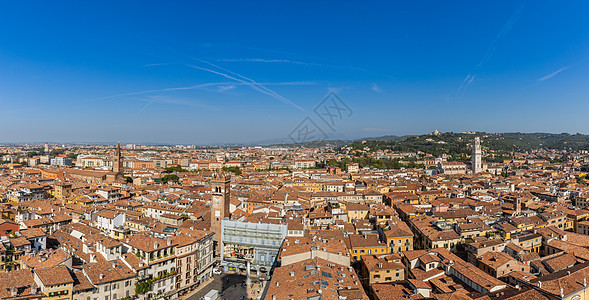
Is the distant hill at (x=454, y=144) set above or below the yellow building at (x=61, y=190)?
above

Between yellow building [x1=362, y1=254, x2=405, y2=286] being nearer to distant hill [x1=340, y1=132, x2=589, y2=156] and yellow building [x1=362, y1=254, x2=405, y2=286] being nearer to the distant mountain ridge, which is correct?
distant hill [x1=340, y1=132, x2=589, y2=156]

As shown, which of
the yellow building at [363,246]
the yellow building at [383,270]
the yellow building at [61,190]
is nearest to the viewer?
the yellow building at [383,270]

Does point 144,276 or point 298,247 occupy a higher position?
point 298,247

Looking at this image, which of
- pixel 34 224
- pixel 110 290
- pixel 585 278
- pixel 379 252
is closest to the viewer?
pixel 585 278

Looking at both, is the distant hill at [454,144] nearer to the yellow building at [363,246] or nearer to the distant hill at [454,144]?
the distant hill at [454,144]

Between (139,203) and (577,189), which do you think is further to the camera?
(577,189)

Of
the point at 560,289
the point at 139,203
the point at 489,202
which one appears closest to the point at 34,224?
the point at 139,203

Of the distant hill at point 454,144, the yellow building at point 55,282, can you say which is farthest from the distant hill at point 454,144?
the yellow building at point 55,282

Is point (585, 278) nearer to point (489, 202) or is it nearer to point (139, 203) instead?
point (489, 202)

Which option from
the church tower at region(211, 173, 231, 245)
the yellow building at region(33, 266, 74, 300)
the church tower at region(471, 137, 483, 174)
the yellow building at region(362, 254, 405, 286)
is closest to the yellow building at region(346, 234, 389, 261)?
the yellow building at region(362, 254, 405, 286)
